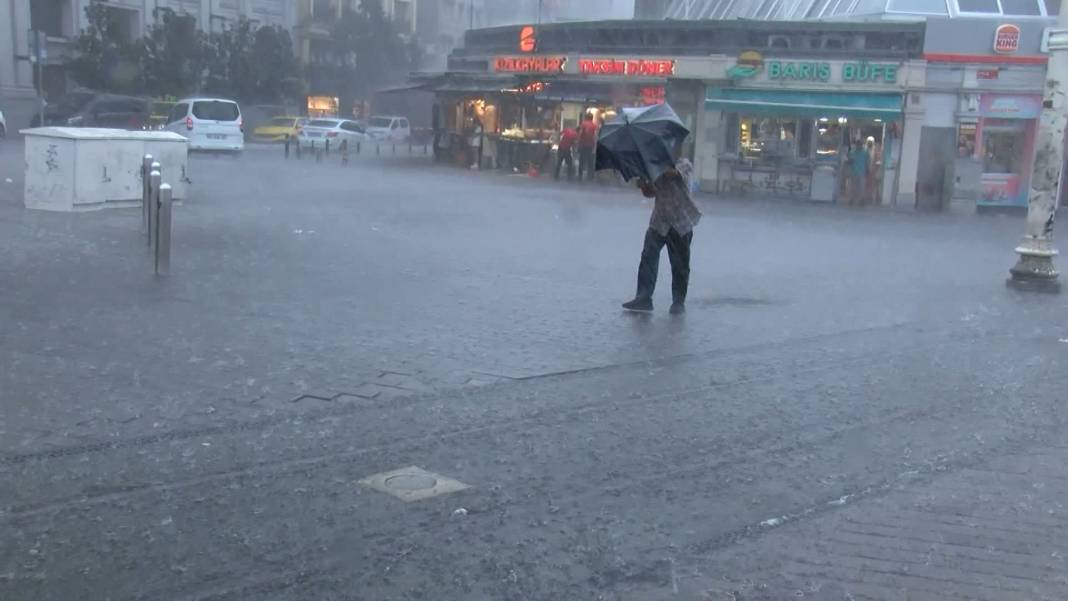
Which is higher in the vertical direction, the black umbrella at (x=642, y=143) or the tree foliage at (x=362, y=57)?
the tree foliage at (x=362, y=57)

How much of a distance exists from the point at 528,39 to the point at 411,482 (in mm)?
30844

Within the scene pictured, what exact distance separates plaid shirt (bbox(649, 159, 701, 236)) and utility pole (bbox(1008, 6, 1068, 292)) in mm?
5037

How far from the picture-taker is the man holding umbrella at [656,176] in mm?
10695

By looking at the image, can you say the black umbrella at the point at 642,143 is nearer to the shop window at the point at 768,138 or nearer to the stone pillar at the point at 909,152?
the stone pillar at the point at 909,152

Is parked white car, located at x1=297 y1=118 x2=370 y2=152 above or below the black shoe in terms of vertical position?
above

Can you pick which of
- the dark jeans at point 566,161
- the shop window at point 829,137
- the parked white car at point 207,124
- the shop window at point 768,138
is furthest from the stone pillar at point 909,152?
the parked white car at point 207,124

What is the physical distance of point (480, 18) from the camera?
7888cm

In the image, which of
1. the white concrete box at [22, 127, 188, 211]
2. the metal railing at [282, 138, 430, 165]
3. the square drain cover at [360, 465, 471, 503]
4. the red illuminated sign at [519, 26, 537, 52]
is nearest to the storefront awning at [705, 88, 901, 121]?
the red illuminated sign at [519, 26, 537, 52]

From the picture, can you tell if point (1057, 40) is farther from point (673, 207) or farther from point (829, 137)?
point (829, 137)

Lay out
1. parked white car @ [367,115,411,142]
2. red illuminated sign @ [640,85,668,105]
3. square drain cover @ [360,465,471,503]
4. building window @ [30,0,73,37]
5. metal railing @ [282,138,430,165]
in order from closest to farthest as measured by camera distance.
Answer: square drain cover @ [360,465,471,503], red illuminated sign @ [640,85,668,105], metal railing @ [282,138,430,165], building window @ [30,0,73,37], parked white car @ [367,115,411,142]

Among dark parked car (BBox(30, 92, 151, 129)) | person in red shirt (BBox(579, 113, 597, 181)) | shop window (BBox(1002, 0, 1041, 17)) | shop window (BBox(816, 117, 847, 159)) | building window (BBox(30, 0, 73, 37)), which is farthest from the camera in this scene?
building window (BBox(30, 0, 73, 37))

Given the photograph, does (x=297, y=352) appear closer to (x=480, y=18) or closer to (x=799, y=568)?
(x=799, y=568)

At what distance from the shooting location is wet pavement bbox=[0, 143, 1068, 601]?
189 inches

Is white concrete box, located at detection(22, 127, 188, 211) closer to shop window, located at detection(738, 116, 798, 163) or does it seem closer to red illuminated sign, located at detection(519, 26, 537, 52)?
shop window, located at detection(738, 116, 798, 163)
